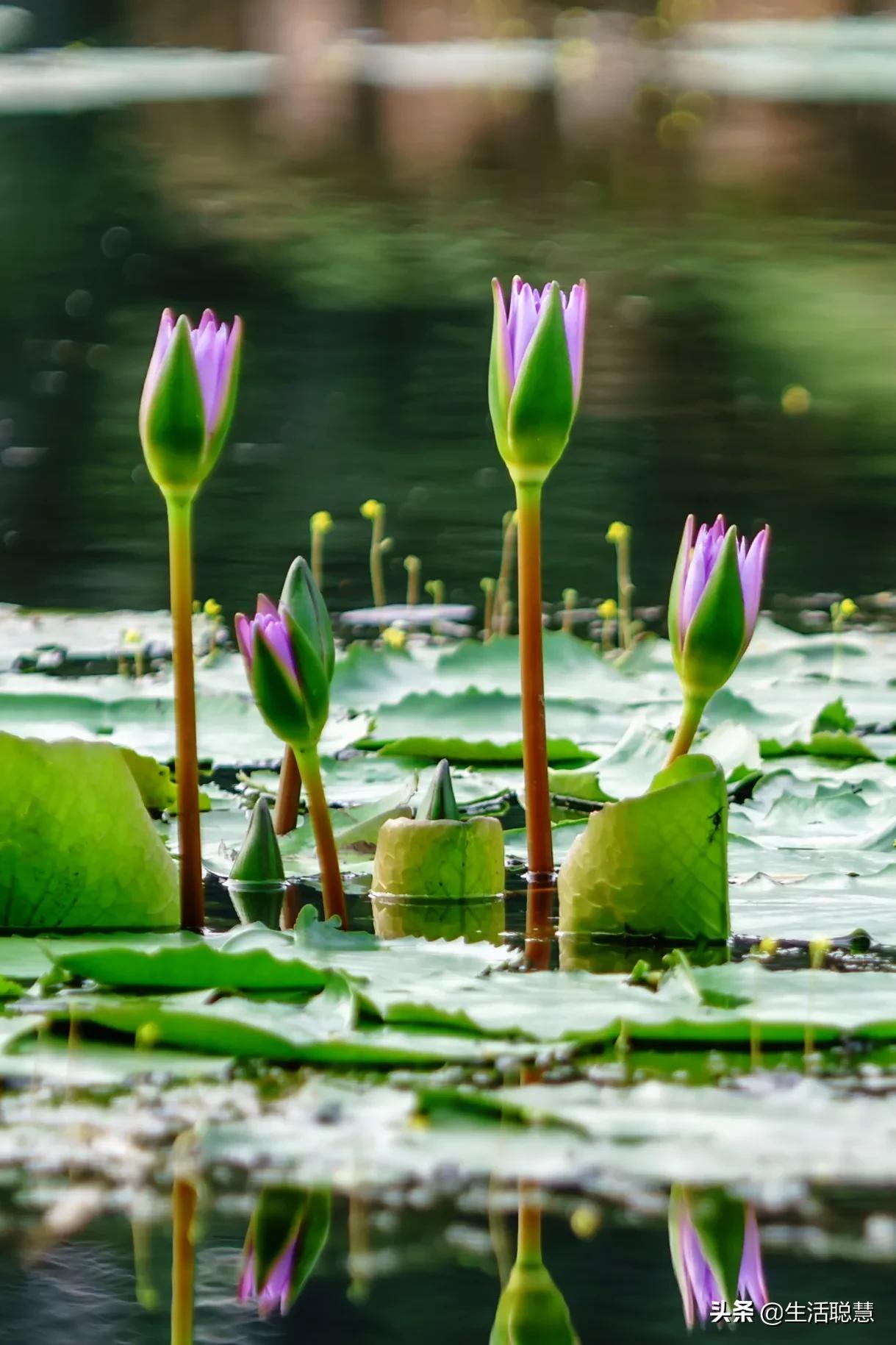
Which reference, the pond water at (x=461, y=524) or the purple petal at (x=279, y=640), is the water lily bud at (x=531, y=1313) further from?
the purple petal at (x=279, y=640)

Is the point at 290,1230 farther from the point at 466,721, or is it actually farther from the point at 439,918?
the point at 466,721

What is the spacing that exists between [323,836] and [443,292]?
6969 millimetres

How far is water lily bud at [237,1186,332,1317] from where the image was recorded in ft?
3.25

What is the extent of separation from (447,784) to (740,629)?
0.28 m

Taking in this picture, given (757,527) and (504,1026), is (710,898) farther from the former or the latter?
(757,527)

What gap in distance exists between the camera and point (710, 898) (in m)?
1.55

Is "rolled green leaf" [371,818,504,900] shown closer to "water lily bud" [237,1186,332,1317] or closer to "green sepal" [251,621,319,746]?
"green sepal" [251,621,319,746]

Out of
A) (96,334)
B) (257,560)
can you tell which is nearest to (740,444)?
(257,560)

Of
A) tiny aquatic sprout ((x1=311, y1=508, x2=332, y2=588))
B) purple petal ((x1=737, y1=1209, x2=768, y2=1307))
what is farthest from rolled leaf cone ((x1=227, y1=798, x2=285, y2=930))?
tiny aquatic sprout ((x1=311, y1=508, x2=332, y2=588))

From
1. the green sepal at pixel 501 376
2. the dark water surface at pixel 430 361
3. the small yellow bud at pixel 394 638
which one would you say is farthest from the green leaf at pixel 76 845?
the dark water surface at pixel 430 361

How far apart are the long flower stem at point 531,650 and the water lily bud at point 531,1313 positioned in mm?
679

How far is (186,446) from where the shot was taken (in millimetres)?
1492

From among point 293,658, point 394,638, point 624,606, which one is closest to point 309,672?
point 293,658

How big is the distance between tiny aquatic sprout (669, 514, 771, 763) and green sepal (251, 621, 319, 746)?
300 mm
